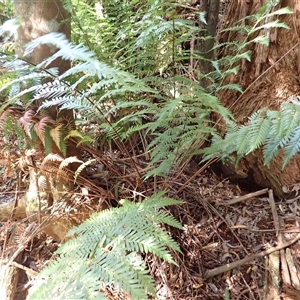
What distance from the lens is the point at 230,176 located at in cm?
183

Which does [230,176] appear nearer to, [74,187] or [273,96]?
[273,96]

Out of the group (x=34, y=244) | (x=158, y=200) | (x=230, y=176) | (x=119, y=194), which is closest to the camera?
(x=158, y=200)

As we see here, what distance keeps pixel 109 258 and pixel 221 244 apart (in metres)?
0.78

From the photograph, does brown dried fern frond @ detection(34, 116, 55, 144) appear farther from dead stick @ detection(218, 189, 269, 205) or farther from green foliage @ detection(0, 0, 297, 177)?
dead stick @ detection(218, 189, 269, 205)

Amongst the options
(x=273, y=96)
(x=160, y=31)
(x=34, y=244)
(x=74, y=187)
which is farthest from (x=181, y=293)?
(x=160, y=31)

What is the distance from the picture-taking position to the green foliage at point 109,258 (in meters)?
0.86

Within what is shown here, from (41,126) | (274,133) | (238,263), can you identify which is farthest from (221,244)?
(41,126)

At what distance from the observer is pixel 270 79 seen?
165cm

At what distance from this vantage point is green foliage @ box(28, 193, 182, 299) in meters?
0.86

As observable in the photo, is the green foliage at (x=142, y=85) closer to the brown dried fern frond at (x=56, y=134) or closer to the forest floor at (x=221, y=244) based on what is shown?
the brown dried fern frond at (x=56, y=134)

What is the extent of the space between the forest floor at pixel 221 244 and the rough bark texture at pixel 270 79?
10cm

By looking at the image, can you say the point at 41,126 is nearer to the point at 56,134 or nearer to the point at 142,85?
the point at 56,134

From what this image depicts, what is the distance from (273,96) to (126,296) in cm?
117

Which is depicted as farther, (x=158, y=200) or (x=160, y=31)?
(x=160, y=31)
